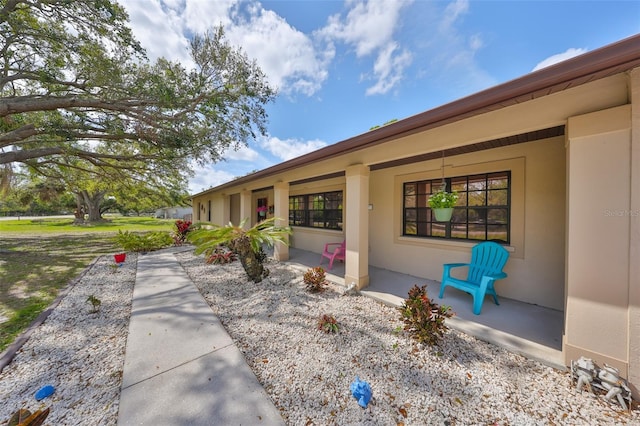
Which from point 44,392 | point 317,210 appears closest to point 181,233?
point 317,210

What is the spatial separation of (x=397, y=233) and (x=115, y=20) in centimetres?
815

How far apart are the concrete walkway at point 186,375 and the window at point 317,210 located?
4.46 meters

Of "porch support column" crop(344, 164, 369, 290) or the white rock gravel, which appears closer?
the white rock gravel

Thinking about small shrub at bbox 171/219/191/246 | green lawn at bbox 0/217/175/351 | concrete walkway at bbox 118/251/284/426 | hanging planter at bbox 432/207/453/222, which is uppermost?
hanging planter at bbox 432/207/453/222

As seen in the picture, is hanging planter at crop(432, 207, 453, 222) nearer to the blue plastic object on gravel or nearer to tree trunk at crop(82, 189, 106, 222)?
the blue plastic object on gravel

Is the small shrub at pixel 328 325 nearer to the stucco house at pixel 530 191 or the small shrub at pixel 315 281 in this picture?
the small shrub at pixel 315 281

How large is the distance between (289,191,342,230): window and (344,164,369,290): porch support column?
2.60 metres

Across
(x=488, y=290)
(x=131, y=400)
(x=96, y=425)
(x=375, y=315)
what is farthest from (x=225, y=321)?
(x=488, y=290)

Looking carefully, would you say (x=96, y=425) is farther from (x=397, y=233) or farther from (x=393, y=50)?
(x=393, y=50)

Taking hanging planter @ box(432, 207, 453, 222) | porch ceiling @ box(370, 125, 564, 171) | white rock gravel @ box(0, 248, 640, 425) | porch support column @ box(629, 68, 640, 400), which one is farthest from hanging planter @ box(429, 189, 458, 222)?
white rock gravel @ box(0, 248, 640, 425)

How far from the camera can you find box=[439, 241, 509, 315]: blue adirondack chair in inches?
132

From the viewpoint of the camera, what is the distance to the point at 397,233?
5.40m

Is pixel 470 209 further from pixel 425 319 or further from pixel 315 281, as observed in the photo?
pixel 315 281

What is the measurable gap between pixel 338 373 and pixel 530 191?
4081 millimetres
